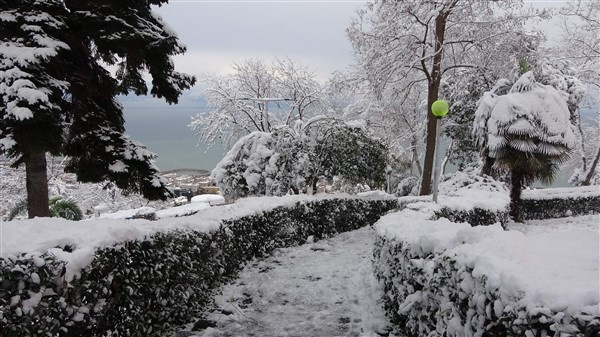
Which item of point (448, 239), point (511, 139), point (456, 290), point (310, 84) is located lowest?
point (456, 290)

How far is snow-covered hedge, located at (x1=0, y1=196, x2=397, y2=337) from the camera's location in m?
2.52

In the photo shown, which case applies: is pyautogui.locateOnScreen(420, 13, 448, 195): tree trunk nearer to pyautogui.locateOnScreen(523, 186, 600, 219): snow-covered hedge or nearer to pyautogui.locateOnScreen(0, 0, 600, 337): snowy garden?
pyautogui.locateOnScreen(0, 0, 600, 337): snowy garden

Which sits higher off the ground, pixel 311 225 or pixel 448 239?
pixel 448 239

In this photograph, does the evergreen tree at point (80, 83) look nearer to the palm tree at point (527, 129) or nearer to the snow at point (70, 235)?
the snow at point (70, 235)

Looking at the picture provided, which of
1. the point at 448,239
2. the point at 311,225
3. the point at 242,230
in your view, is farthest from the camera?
the point at 311,225

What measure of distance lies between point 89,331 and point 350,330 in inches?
108

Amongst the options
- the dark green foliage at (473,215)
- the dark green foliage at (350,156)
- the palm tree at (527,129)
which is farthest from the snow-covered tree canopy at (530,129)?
the dark green foliage at (350,156)

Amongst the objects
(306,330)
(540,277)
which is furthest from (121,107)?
(540,277)

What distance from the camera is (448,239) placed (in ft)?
10.7

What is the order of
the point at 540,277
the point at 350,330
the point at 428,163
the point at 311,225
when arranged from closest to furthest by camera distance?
the point at 540,277 → the point at 350,330 → the point at 311,225 → the point at 428,163

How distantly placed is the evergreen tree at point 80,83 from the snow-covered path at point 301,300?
302cm

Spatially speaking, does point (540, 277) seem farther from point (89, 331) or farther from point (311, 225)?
point (311, 225)

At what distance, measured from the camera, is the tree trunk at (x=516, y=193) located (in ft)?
42.0

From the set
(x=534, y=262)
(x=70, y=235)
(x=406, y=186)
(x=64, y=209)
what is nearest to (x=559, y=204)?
(x=406, y=186)
